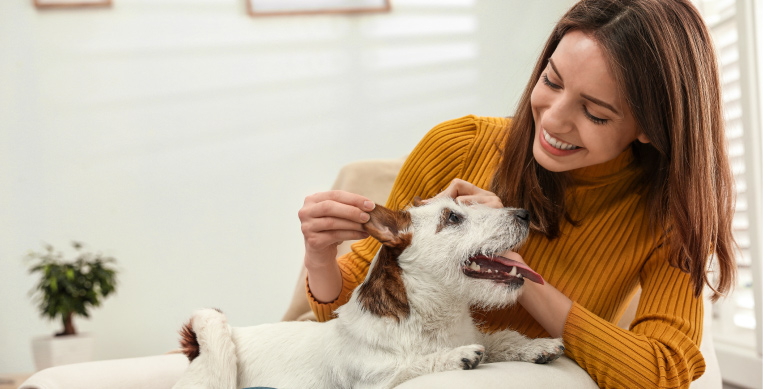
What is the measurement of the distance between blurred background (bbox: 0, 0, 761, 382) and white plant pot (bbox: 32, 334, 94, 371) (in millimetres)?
407

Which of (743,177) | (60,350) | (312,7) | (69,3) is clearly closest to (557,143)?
(743,177)

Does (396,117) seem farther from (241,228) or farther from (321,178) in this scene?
(241,228)

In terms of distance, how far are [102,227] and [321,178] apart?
4.78 feet

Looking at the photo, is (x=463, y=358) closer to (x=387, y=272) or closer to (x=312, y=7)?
(x=387, y=272)

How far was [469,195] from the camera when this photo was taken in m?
1.43


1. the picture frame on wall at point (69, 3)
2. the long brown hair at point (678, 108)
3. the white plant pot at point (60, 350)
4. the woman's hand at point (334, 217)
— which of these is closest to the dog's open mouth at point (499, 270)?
the woman's hand at point (334, 217)

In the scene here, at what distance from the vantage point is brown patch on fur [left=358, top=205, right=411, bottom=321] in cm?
122

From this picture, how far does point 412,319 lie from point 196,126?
305 centimetres

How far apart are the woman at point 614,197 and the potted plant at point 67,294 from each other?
2547 mm

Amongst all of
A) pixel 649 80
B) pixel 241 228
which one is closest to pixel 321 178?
pixel 241 228

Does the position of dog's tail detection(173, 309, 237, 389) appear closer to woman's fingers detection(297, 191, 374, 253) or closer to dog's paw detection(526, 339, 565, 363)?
woman's fingers detection(297, 191, 374, 253)

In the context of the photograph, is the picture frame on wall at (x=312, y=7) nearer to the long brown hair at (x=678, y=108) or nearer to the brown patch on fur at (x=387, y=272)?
the long brown hair at (x=678, y=108)

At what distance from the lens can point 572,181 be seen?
1.61 m

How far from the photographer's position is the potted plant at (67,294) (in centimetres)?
338
